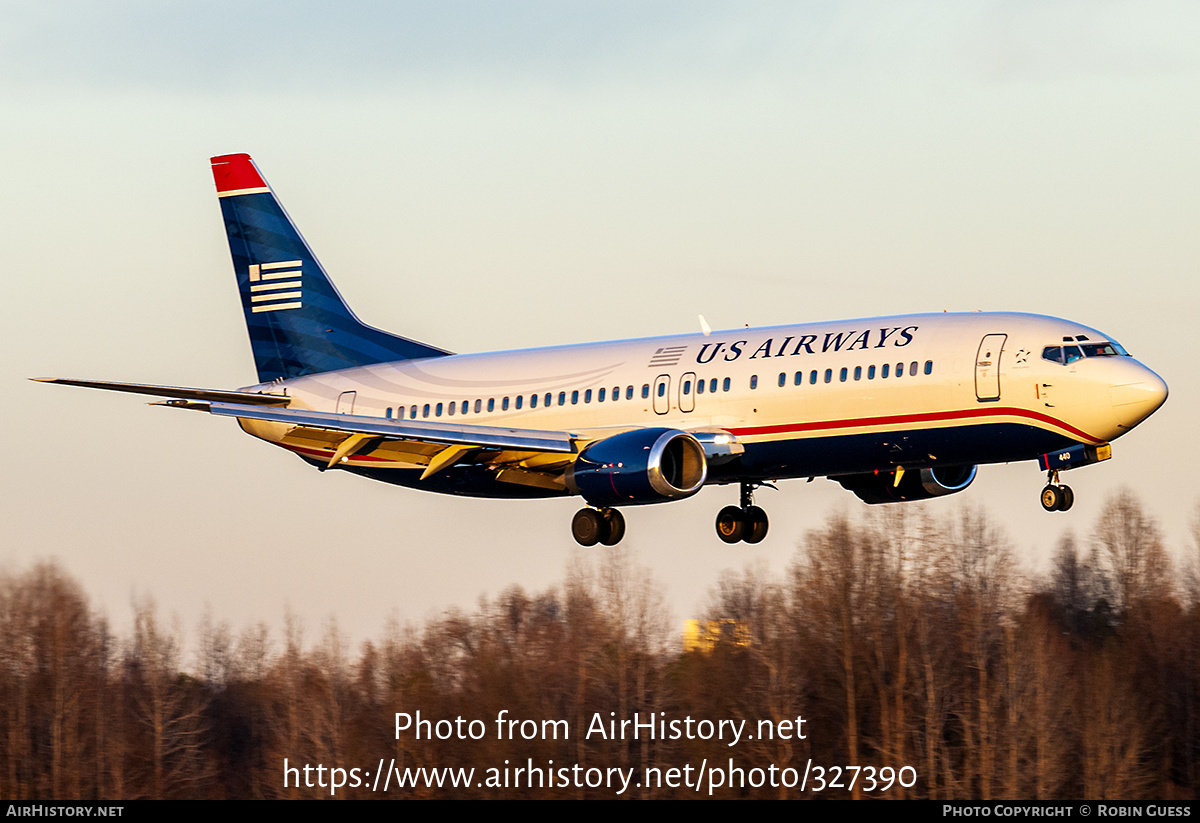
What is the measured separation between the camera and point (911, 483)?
44906 millimetres

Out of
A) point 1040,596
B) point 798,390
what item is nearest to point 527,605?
point 1040,596

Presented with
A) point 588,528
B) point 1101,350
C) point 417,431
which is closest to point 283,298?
point 417,431

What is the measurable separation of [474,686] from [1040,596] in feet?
92.9

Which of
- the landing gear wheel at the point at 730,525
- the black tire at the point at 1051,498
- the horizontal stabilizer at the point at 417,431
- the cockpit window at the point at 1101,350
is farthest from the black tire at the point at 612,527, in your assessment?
the cockpit window at the point at 1101,350

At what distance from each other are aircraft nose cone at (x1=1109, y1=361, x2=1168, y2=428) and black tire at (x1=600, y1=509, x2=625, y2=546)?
40.6 feet

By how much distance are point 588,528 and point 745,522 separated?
472 cm

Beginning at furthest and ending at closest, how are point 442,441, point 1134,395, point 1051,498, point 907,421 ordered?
1. point 442,441
2. point 1051,498
3. point 907,421
4. point 1134,395

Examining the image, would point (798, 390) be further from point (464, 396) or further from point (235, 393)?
point (235, 393)

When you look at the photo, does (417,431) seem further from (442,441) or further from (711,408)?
(711,408)

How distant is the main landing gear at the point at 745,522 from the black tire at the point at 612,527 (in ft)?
11.6

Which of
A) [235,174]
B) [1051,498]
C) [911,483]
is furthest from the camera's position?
[235,174]

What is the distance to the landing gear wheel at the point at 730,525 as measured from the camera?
152 feet

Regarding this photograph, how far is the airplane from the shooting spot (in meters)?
39.1

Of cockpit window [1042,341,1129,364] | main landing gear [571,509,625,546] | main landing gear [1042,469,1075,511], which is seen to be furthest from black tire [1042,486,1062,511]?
main landing gear [571,509,625,546]
